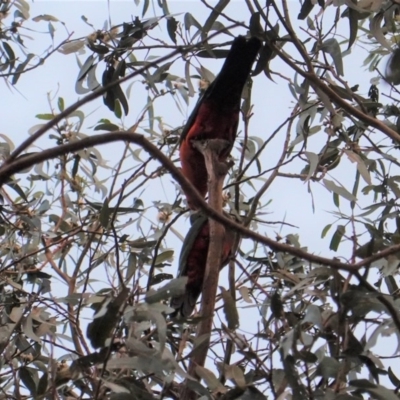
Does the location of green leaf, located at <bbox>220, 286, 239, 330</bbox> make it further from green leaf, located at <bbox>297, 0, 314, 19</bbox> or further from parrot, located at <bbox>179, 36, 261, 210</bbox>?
parrot, located at <bbox>179, 36, 261, 210</bbox>

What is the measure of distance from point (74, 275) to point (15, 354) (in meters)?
0.39

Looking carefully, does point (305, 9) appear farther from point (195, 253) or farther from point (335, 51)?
point (195, 253)

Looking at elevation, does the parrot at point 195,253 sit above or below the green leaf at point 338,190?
above

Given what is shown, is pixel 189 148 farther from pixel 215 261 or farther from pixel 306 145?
pixel 215 261

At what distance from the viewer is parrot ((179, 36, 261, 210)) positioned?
2525mm

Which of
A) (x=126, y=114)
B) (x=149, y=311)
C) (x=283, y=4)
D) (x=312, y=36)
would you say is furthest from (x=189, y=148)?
(x=149, y=311)

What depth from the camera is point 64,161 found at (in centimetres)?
254

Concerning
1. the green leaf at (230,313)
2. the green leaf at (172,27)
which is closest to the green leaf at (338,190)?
the green leaf at (172,27)

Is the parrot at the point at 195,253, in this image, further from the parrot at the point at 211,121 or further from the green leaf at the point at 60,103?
the green leaf at the point at 60,103

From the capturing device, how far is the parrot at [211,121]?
253 cm

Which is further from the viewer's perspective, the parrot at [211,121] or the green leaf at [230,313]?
the parrot at [211,121]

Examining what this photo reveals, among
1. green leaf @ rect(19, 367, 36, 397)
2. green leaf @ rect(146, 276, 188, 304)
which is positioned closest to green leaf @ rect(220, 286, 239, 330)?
green leaf @ rect(146, 276, 188, 304)

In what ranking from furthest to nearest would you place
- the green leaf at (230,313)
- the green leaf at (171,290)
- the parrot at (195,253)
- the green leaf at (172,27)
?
1. the parrot at (195,253)
2. the green leaf at (172,27)
3. the green leaf at (230,313)
4. the green leaf at (171,290)

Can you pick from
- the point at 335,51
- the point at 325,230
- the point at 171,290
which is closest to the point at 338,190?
the point at 325,230
